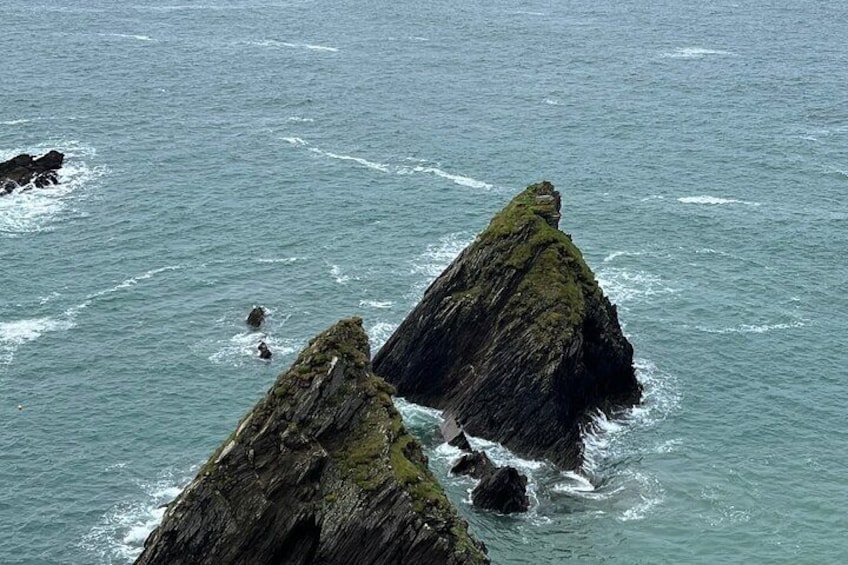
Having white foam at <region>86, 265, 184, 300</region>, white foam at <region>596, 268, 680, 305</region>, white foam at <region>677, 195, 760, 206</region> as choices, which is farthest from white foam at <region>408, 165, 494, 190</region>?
white foam at <region>86, 265, 184, 300</region>

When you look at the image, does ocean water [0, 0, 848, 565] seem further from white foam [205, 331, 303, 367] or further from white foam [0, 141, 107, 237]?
white foam [0, 141, 107, 237]

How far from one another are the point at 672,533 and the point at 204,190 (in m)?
76.6

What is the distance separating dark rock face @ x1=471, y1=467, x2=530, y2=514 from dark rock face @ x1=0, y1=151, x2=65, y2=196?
76982mm

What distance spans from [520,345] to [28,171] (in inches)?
2869

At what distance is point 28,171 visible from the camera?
142875mm

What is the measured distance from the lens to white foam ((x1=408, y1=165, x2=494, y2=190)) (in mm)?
145375

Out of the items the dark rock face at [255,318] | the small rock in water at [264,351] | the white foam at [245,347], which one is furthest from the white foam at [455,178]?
the small rock in water at [264,351]

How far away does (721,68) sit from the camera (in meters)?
198

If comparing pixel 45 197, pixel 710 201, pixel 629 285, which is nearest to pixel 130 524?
pixel 629 285

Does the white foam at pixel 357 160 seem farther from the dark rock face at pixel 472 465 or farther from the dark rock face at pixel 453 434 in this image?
the dark rock face at pixel 472 465

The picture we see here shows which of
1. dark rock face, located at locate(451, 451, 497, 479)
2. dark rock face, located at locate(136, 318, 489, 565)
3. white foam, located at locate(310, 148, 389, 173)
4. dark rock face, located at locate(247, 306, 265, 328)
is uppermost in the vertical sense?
white foam, located at locate(310, 148, 389, 173)

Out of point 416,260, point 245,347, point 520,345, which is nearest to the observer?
point 520,345

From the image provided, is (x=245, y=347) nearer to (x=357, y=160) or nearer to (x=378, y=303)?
(x=378, y=303)

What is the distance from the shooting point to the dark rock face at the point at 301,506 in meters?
68.6
